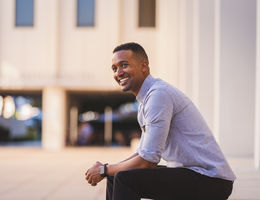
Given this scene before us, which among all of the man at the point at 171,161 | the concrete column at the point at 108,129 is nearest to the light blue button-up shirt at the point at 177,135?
the man at the point at 171,161

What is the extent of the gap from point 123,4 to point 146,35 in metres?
1.79

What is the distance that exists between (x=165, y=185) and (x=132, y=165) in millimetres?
245

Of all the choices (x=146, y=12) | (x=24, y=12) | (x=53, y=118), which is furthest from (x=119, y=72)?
(x=24, y=12)

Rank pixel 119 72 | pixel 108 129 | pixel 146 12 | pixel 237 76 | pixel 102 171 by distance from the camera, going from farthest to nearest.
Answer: pixel 108 129 → pixel 146 12 → pixel 237 76 → pixel 119 72 → pixel 102 171

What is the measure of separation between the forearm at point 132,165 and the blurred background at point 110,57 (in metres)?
5.69

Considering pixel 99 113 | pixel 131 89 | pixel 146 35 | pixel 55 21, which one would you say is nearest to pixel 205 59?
pixel 131 89

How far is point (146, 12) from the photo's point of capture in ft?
61.2

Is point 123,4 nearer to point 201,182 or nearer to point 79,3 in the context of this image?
point 79,3

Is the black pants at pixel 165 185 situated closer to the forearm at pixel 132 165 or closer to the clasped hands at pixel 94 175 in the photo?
the forearm at pixel 132 165

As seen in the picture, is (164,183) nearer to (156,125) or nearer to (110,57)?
(156,125)

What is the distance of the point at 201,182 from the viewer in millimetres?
2488

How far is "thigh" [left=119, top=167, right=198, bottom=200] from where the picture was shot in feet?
7.95

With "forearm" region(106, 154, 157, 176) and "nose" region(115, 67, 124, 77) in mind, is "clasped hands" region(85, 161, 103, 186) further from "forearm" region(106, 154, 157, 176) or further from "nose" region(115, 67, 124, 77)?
"nose" region(115, 67, 124, 77)

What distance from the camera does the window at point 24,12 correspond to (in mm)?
18734
